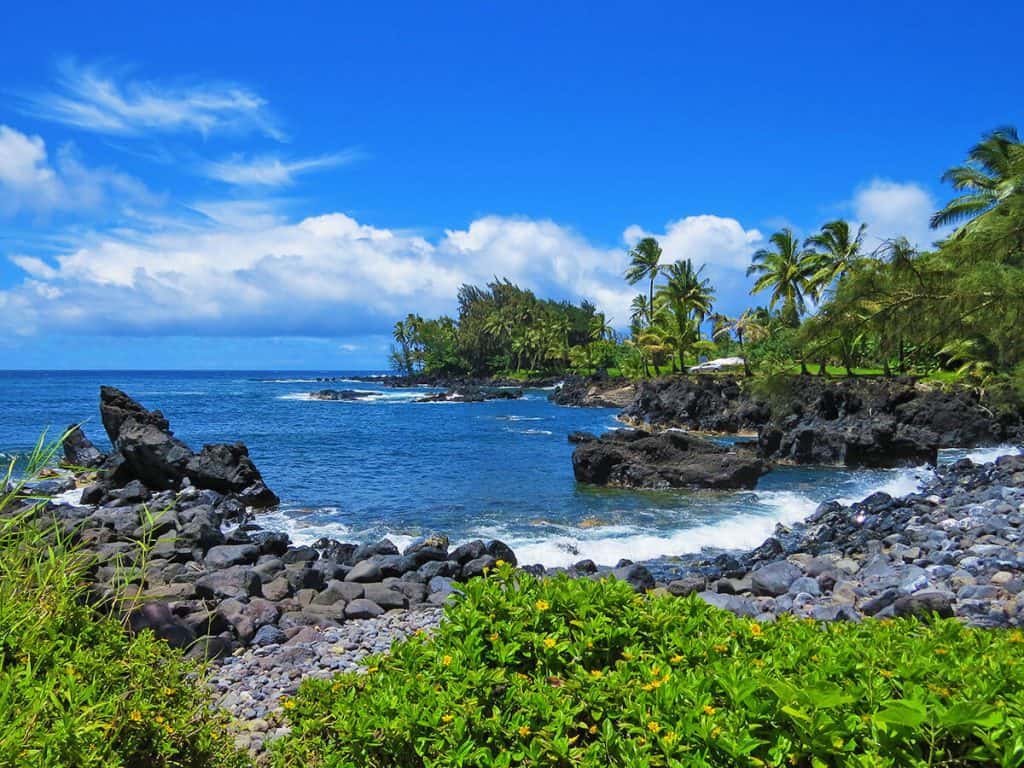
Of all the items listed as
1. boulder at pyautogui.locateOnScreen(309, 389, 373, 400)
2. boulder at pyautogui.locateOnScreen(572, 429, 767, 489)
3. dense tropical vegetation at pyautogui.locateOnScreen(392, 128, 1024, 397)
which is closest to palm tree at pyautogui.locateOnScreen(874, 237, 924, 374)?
dense tropical vegetation at pyautogui.locateOnScreen(392, 128, 1024, 397)

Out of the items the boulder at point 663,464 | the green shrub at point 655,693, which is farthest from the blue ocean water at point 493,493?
the green shrub at point 655,693

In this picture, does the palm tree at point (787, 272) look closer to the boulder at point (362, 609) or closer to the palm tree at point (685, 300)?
the palm tree at point (685, 300)

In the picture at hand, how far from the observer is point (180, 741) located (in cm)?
319

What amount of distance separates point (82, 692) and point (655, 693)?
235 centimetres

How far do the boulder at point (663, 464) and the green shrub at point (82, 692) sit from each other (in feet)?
67.6

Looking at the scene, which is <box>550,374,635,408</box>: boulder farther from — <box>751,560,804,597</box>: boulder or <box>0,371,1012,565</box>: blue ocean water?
<box>751,560,804,597</box>: boulder

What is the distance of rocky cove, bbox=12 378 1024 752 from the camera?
6.46 m

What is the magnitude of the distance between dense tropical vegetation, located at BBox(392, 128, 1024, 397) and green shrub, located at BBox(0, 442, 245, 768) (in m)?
4.42

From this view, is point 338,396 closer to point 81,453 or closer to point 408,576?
point 81,453

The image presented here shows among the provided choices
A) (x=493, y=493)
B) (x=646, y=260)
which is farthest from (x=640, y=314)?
(x=493, y=493)

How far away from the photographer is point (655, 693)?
2.70 m

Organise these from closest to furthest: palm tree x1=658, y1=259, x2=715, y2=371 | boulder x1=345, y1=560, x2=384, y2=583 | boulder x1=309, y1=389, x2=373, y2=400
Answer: boulder x1=345, y1=560, x2=384, y2=583 < palm tree x1=658, y1=259, x2=715, y2=371 < boulder x1=309, y1=389, x2=373, y2=400

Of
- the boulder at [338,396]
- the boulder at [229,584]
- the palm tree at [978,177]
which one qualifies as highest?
the palm tree at [978,177]

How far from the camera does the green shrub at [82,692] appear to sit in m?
2.57
